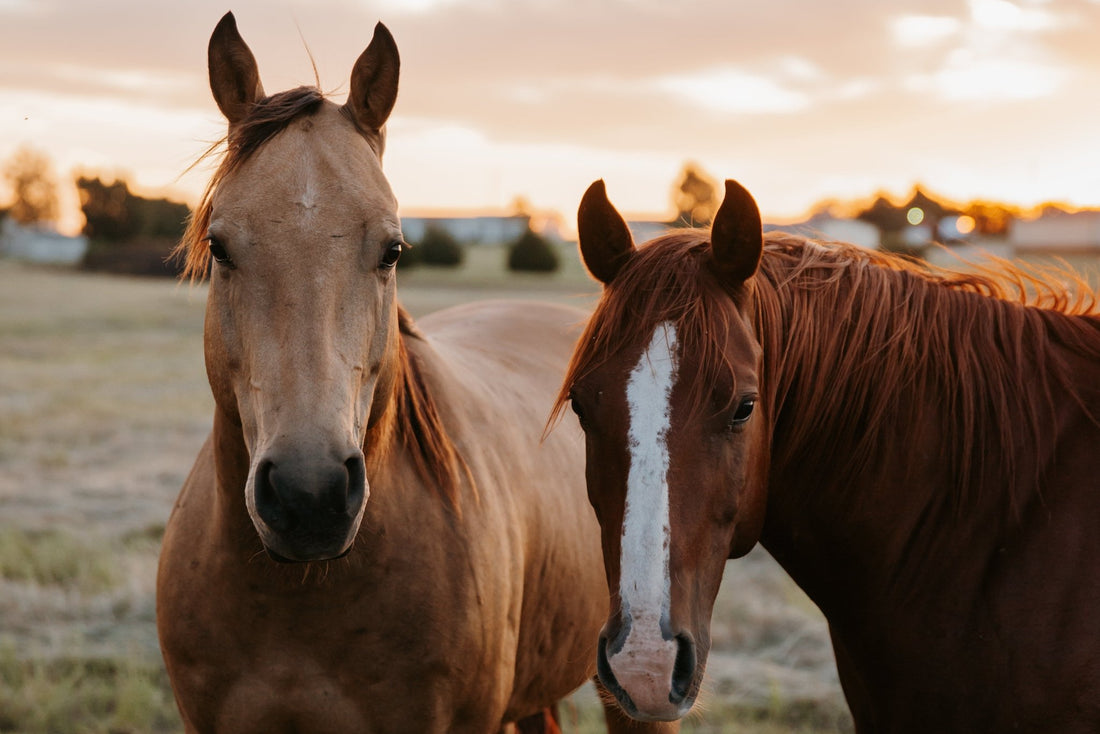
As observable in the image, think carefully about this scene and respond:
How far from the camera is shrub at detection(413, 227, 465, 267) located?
4122 cm

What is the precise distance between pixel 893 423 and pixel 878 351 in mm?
192

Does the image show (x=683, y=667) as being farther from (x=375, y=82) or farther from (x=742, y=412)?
(x=375, y=82)

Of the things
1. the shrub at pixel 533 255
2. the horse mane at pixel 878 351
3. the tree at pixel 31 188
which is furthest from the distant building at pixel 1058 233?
the tree at pixel 31 188

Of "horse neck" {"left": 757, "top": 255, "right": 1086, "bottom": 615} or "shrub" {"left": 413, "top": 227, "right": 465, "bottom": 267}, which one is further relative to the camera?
"shrub" {"left": 413, "top": 227, "right": 465, "bottom": 267}

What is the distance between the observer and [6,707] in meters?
4.64

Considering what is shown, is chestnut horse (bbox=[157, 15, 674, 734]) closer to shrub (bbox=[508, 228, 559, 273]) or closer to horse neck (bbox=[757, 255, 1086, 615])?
horse neck (bbox=[757, 255, 1086, 615])

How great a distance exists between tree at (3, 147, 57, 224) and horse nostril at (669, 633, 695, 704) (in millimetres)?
81307

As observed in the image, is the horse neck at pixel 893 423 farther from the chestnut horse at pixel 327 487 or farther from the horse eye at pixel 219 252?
the horse eye at pixel 219 252

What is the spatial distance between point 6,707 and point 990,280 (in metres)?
4.79

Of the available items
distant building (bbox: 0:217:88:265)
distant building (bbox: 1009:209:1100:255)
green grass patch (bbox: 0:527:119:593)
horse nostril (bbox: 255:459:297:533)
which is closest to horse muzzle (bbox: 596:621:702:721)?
horse nostril (bbox: 255:459:297:533)

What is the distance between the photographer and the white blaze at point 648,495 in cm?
200

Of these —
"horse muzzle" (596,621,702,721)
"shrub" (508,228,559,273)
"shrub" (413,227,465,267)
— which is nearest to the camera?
"horse muzzle" (596,621,702,721)

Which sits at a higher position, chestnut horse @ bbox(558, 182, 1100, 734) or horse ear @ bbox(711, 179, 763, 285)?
horse ear @ bbox(711, 179, 763, 285)

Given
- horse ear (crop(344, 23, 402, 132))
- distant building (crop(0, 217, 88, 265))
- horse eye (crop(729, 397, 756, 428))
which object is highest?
horse ear (crop(344, 23, 402, 132))
